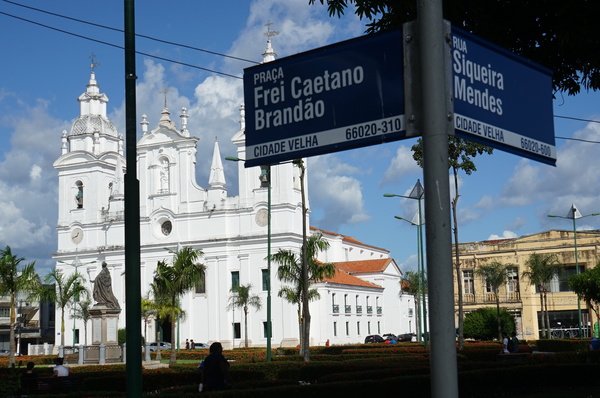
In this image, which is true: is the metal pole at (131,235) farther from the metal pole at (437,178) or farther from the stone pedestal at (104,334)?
the stone pedestal at (104,334)

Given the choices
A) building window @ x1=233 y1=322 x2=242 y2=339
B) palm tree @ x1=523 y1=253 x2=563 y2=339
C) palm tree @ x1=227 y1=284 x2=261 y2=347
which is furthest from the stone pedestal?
palm tree @ x1=523 y1=253 x2=563 y2=339

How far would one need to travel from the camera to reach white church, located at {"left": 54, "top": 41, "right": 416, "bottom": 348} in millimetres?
72938

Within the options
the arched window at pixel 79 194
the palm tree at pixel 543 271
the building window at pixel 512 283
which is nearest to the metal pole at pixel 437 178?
the palm tree at pixel 543 271

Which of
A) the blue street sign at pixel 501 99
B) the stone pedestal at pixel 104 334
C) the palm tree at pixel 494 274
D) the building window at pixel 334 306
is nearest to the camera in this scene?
the blue street sign at pixel 501 99

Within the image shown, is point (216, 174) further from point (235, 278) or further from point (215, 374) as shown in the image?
point (215, 374)

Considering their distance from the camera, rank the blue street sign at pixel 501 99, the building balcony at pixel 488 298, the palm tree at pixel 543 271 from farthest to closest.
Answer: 1. the building balcony at pixel 488 298
2. the palm tree at pixel 543 271
3. the blue street sign at pixel 501 99

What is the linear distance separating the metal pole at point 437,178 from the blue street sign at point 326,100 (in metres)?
0.18

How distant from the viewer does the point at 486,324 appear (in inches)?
2319

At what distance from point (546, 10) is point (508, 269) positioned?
58.1 metres

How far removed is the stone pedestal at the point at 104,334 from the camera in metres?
42.7

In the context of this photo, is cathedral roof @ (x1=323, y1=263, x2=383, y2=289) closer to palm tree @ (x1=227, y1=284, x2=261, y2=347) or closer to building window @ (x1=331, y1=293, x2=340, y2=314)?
building window @ (x1=331, y1=293, x2=340, y2=314)

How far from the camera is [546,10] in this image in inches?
410

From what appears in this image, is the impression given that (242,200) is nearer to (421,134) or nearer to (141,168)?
(141,168)

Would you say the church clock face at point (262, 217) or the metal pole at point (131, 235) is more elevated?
the church clock face at point (262, 217)
